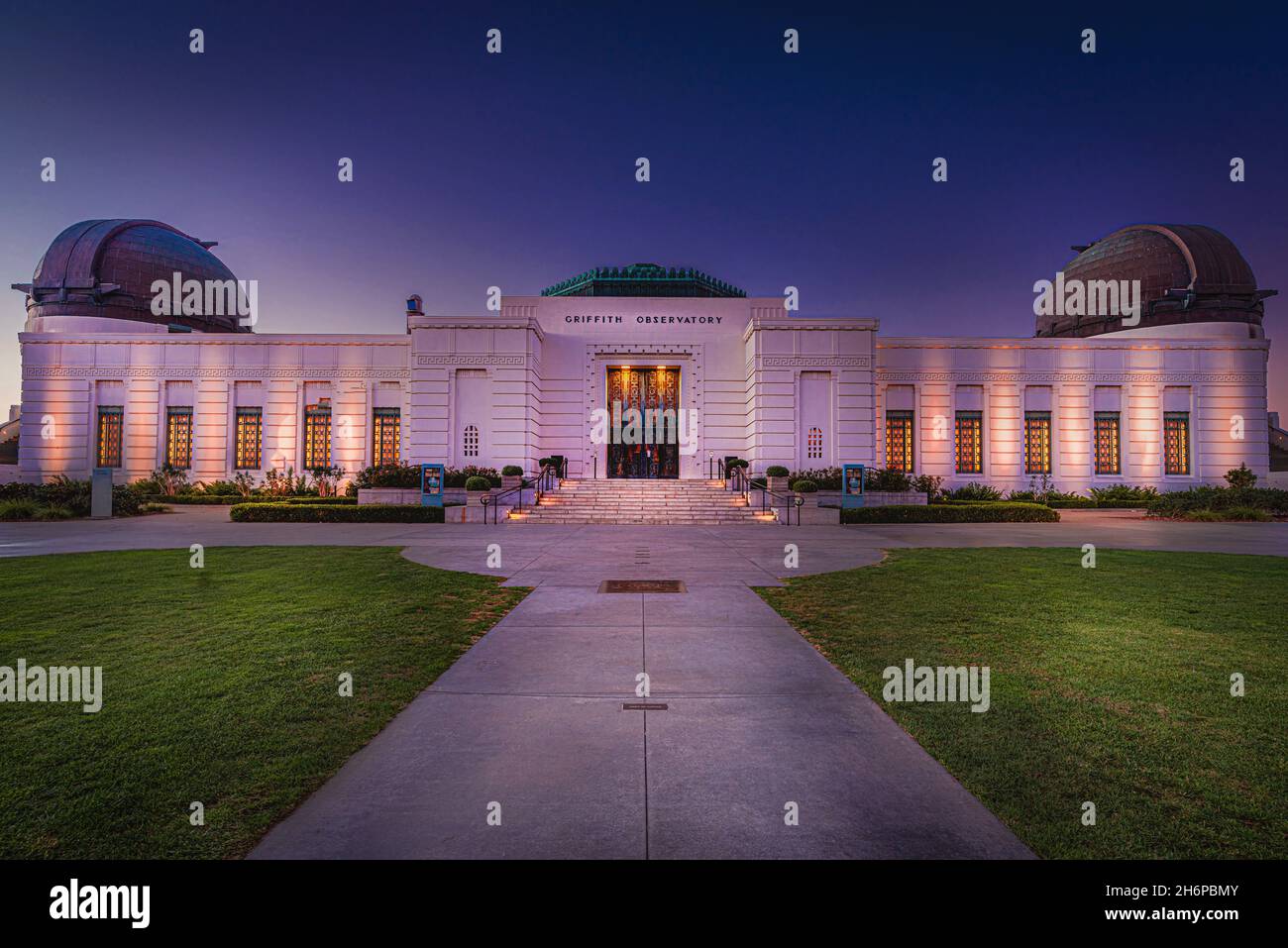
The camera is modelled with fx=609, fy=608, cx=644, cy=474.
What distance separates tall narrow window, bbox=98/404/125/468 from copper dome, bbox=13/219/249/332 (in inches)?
261

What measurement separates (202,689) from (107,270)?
43.3 metres

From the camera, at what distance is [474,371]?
28562mm

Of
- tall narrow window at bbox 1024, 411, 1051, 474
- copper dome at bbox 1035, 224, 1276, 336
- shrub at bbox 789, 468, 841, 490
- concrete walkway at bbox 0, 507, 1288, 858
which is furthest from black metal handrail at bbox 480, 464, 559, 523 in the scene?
copper dome at bbox 1035, 224, 1276, 336

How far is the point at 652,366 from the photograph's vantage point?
31875mm

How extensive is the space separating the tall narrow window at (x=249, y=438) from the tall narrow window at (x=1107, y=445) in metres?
44.2

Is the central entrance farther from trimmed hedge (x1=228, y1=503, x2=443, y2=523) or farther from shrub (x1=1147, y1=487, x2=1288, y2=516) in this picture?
shrub (x1=1147, y1=487, x2=1288, y2=516)

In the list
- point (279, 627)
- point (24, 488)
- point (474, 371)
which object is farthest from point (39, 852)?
point (24, 488)

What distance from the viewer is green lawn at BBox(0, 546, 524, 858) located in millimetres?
2893

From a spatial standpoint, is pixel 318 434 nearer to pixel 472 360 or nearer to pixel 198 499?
pixel 198 499
